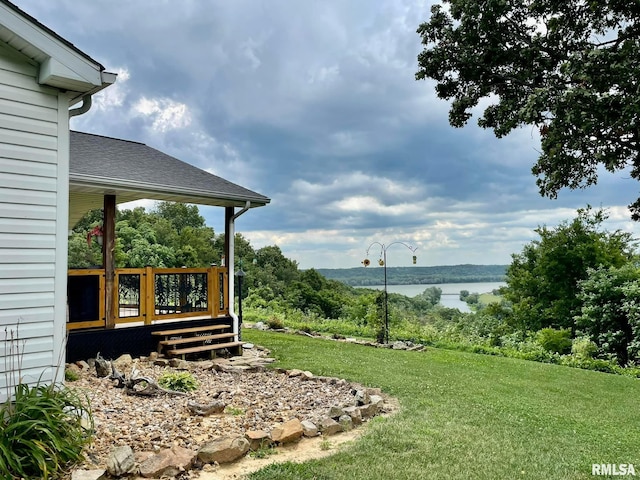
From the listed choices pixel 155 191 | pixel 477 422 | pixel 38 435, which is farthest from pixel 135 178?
pixel 477 422

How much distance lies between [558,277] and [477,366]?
11.0 m

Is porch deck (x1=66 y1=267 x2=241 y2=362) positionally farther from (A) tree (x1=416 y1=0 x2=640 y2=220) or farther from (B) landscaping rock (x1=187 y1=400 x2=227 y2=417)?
(A) tree (x1=416 y1=0 x2=640 y2=220)

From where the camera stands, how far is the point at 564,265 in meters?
17.5

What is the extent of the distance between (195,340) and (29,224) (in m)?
4.51

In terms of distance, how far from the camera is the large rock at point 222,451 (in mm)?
3447

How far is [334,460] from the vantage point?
3543mm

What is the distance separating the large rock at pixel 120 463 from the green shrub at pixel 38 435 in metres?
0.27

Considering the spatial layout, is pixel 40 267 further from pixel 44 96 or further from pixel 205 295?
pixel 205 295

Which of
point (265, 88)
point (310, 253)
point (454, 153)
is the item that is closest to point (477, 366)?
point (265, 88)

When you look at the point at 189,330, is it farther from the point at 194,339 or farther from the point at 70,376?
the point at 70,376

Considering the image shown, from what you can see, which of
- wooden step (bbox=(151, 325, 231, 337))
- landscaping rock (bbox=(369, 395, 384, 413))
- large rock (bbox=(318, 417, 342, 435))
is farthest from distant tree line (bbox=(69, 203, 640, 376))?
large rock (bbox=(318, 417, 342, 435))

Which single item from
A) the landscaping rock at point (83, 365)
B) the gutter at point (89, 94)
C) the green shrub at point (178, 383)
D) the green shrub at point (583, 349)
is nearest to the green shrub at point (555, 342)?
the green shrub at point (583, 349)

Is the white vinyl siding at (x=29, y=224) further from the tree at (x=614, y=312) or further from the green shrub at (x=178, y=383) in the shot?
the tree at (x=614, y=312)

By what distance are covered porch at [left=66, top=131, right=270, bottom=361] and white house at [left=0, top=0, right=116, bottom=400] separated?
8.23 ft
